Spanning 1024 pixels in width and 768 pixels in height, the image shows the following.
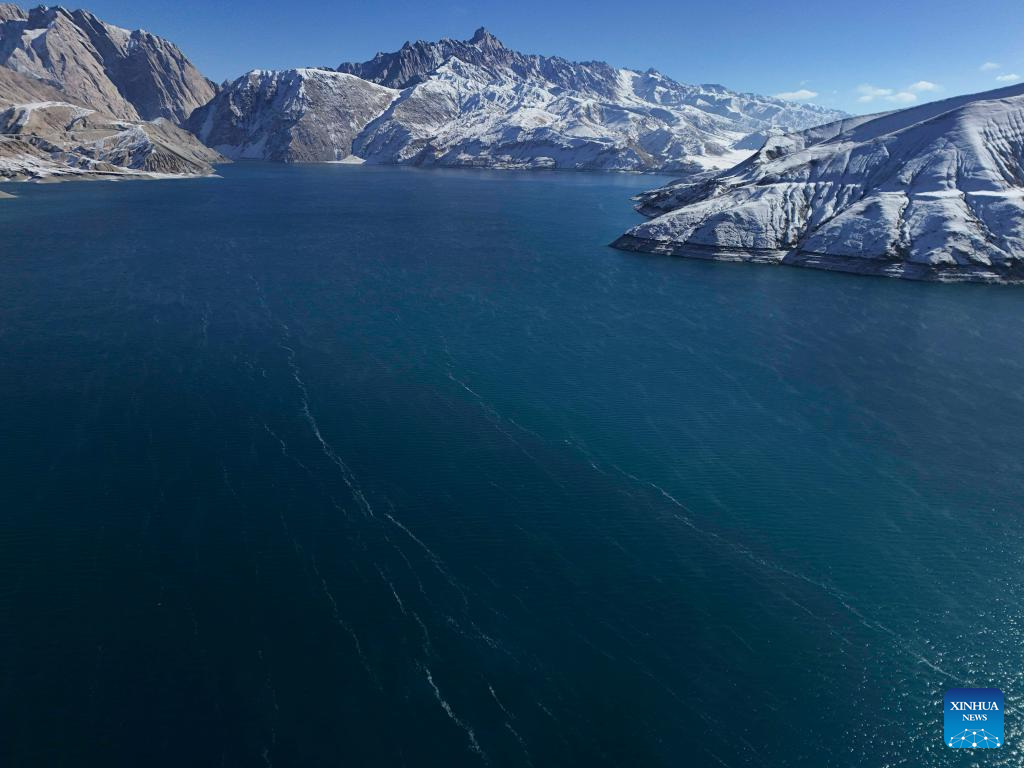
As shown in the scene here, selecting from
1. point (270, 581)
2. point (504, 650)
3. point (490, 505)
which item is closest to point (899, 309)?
point (490, 505)

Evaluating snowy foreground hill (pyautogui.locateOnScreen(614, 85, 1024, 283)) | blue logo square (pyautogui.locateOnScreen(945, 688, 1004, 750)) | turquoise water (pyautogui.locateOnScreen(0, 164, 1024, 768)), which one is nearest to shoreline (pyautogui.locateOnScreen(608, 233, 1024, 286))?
snowy foreground hill (pyautogui.locateOnScreen(614, 85, 1024, 283))

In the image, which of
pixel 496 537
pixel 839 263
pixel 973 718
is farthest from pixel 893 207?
pixel 496 537

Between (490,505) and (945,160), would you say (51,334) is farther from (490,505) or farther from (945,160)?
(945,160)

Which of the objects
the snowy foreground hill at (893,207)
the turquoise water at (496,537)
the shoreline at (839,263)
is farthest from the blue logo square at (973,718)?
the snowy foreground hill at (893,207)

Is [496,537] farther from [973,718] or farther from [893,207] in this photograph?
[893,207]

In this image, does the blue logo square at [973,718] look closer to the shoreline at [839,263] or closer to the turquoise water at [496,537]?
the turquoise water at [496,537]

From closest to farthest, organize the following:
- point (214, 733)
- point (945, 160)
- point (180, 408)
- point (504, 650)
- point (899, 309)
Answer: point (214, 733), point (504, 650), point (180, 408), point (899, 309), point (945, 160)

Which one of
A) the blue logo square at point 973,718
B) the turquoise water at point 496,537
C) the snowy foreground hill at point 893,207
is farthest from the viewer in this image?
the snowy foreground hill at point 893,207
